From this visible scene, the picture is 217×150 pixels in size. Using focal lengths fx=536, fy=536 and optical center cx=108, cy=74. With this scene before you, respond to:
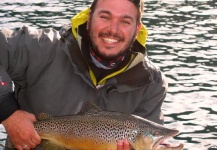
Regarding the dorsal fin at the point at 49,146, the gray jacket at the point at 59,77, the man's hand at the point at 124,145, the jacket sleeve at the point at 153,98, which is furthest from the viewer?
the jacket sleeve at the point at 153,98

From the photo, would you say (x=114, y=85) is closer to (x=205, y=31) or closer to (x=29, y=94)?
(x=29, y=94)

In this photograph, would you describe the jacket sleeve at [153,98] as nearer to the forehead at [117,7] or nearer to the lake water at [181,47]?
the forehead at [117,7]

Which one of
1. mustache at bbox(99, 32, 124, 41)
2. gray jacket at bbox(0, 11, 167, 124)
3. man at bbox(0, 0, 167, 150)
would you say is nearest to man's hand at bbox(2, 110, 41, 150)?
man at bbox(0, 0, 167, 150)

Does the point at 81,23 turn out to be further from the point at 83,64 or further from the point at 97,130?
the point at 97,130

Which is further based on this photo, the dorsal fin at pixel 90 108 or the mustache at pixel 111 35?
the mustache at pixel 111 35

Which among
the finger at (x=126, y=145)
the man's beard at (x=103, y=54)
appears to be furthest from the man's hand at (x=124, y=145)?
the man's beard at (x=103, y=54)

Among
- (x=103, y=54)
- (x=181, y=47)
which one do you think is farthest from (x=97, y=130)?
(x=181, y=47)

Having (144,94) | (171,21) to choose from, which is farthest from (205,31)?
(144,94)

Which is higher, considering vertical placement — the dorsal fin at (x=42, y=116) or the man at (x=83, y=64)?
the man at (x=83, y=64)
